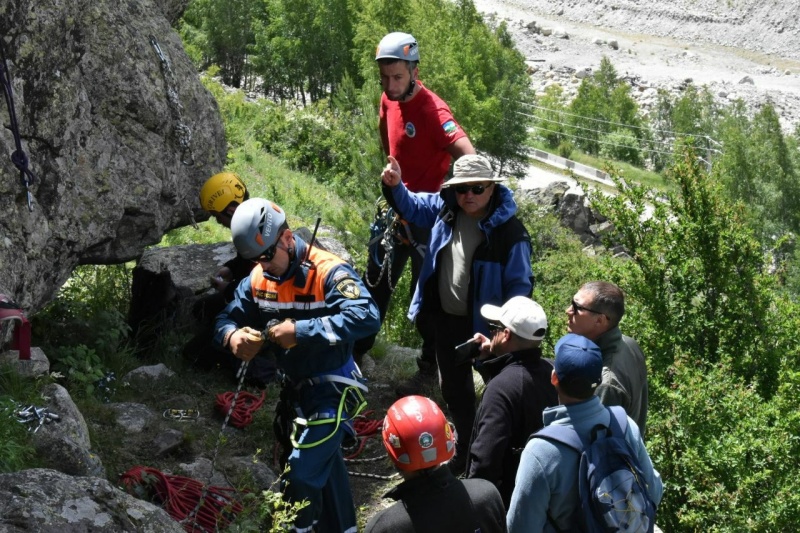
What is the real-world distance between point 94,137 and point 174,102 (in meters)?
0.83

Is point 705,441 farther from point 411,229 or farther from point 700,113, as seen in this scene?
point 700,113

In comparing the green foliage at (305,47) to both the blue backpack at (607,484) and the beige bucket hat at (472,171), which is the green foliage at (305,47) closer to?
the beige bucket hat at (472,171)

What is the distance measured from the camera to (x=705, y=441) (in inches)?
278

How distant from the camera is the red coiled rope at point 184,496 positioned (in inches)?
210

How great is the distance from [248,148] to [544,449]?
61.7 feet

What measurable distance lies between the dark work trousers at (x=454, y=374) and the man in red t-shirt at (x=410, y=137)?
0.42m

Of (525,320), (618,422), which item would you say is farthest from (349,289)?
(618,422)

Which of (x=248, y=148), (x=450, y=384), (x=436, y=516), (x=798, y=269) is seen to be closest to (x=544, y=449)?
(x=436, y=516)

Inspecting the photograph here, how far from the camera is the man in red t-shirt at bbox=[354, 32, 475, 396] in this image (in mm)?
6797

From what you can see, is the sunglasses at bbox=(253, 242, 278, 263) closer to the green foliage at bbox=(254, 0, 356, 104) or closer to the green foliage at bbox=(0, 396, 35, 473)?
the green foliage at bbox=(0, 396, 35, 473)

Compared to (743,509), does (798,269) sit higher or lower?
lower

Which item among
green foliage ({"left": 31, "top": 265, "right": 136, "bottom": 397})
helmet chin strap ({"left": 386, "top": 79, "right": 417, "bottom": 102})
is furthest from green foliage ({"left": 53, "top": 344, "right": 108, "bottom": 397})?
helmet chin strap ({"left": 386, "top": 79, "right": 417, "bottom": 102})

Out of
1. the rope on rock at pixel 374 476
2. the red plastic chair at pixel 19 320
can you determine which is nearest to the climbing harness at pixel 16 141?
the red plastic chair at pixel 19 320

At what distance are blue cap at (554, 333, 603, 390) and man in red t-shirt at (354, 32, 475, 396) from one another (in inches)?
105
